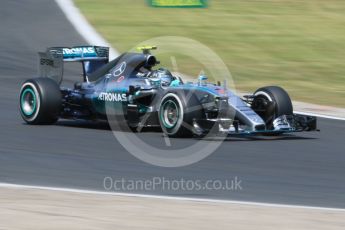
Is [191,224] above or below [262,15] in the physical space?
below

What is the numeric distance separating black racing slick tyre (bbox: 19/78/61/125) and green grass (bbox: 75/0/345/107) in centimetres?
595

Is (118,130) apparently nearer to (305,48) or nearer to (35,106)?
(35,106)

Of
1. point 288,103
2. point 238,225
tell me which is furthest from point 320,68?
point 238,225

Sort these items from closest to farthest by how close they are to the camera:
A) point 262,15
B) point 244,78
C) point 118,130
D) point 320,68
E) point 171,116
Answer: point 171,116
point 118,130
point 244,78
point 320,68
point 262,15

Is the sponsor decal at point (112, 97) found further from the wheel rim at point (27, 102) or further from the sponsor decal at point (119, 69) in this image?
the wheel rim at point (27, 102)

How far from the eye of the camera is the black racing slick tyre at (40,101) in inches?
533

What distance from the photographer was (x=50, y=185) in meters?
9.45

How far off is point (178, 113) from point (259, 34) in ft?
45.9

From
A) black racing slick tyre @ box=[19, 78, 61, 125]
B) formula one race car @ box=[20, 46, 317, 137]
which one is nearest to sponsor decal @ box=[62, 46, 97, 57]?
formula one race car @ box=[20, 46, 317, 137]

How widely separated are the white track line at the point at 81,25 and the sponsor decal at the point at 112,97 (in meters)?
8.22

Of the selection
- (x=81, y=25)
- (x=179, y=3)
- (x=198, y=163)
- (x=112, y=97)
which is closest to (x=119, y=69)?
(x=112, y=97)

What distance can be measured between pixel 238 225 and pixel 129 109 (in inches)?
233

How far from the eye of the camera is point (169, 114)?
494 inches

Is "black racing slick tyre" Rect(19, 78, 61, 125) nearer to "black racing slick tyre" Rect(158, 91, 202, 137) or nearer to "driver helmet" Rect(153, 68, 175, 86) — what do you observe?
"driver helmet" Rect(153, 68, 175, 86)
